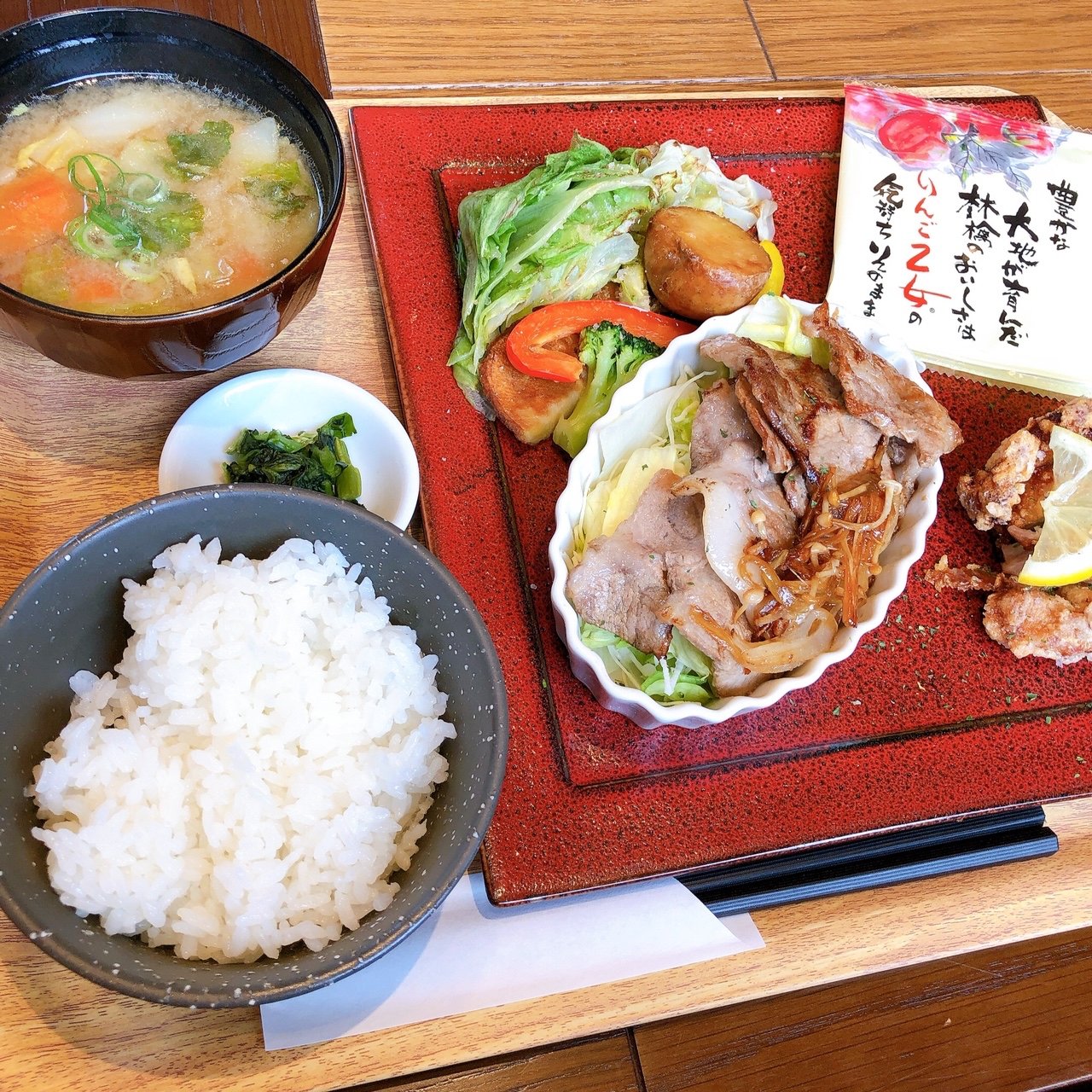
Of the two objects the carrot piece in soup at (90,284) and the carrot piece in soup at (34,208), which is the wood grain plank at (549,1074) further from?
the carrot piece in soup at (34,208)

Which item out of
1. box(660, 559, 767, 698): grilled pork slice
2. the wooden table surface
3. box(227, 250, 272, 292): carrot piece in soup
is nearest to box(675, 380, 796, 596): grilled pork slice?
box(660, 559, 767, 698): grilled pork slice

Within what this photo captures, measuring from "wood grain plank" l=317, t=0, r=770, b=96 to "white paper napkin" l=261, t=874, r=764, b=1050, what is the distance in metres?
2.34

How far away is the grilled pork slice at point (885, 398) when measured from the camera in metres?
2.23

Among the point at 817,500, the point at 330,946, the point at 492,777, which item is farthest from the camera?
the point at 817,500

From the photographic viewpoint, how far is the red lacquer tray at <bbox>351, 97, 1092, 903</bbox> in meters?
2.03

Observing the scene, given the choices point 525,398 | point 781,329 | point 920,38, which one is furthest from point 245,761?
point 920,38

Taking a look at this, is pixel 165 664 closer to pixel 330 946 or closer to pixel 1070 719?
pixel 330 946

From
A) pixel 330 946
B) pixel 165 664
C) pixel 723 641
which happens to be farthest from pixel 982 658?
pixel 165 664

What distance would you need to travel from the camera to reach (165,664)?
166cm

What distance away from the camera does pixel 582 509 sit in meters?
2.24

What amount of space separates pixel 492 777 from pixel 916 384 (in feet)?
4.76

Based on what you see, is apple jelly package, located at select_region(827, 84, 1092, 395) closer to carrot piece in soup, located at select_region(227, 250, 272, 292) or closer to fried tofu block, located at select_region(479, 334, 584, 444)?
fried tofu block, located at select_region(479, 334, 584, 444)

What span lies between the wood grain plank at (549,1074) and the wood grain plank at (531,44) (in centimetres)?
262

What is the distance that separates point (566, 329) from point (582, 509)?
497 mm
